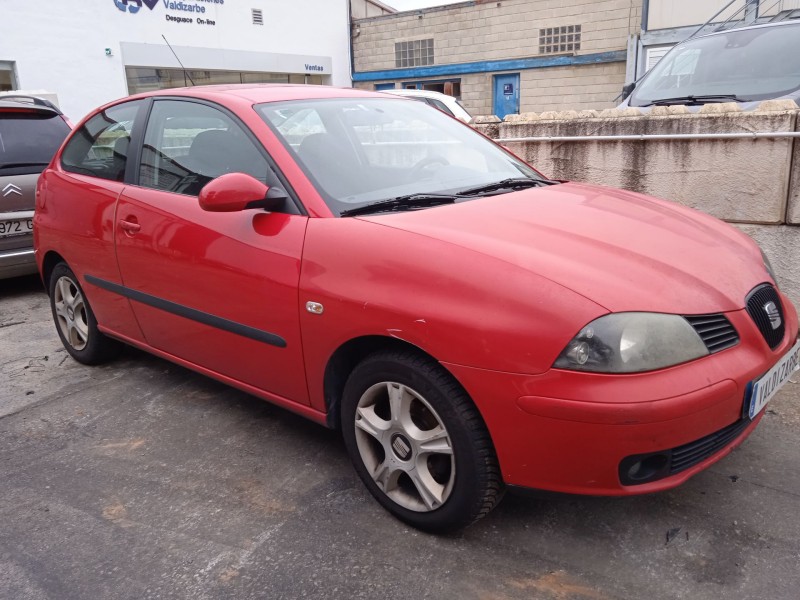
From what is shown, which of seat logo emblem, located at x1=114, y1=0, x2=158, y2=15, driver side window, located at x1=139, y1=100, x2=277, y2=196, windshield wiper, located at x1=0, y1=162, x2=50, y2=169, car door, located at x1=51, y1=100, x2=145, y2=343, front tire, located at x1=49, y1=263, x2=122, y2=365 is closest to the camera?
driver side window, located at x1=139, y1=100, x2=277, y2=196

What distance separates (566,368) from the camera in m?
1.94

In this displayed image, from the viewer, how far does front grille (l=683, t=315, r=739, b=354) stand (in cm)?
207

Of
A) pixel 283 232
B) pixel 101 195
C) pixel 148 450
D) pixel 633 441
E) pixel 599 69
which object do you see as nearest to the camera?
pixel 633 441

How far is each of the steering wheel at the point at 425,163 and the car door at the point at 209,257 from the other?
0.59m

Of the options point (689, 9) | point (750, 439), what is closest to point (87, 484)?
point (750, 439)

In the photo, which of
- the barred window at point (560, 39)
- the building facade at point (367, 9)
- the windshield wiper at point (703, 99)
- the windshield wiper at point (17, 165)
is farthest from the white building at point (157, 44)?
the windshield wiper at point (703, 99)

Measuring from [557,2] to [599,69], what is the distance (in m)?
2.40

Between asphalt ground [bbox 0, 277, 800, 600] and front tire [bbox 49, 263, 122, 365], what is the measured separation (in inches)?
29.6

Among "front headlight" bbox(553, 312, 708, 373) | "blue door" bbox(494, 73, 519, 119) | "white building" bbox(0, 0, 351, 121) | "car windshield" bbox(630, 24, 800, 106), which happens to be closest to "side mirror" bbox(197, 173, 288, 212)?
"front headlight" bbox(553, 312, 708, 373)

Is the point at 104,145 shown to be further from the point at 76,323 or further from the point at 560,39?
the point at 560,39

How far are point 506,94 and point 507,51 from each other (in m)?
1.31

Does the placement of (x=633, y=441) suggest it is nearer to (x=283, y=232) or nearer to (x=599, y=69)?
(x=283, y=232)

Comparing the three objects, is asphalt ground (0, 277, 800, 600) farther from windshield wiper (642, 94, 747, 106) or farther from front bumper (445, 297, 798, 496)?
windshield wiper (642, 94, 747, 106)

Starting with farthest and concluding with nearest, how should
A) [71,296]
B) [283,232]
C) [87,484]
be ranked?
[71,296]
[87,484]
[283,232]
